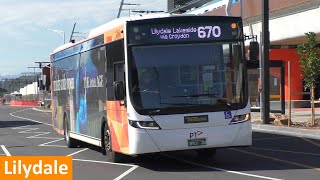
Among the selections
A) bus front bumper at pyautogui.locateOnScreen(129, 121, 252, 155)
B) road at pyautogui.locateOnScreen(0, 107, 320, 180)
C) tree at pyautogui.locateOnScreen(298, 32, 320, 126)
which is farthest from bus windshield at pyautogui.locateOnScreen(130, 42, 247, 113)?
tree at pyautogui.locateOnScreen(298, 32, 320, 126)

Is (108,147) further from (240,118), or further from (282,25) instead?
(282,25)

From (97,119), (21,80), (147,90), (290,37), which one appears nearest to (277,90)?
(290,37)

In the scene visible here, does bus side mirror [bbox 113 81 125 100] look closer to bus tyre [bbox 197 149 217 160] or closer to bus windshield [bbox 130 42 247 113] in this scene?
bus windshield [bbox 130 42 247 113]

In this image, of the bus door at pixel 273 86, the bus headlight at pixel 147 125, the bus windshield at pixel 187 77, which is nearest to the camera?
the bus headlight at pixel 147 125

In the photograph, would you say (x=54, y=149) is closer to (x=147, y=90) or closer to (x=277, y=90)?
(x=147, y=90)

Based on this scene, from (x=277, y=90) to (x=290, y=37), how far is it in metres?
3.13

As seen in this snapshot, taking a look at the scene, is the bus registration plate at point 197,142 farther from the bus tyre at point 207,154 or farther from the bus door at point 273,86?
the bus door at point 273,86

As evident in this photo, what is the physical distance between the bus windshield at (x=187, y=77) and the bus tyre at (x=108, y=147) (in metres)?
2.13

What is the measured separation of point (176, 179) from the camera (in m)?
10.4

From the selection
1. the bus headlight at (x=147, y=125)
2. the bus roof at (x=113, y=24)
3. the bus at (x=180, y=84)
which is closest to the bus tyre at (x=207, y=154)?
the bus at (x=180, y=84)

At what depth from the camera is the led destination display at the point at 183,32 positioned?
11398 mm

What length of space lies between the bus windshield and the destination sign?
143 mm

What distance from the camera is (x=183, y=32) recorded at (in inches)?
454

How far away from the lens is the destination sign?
1140 cm
